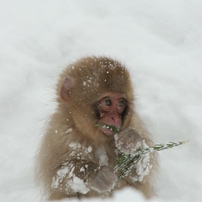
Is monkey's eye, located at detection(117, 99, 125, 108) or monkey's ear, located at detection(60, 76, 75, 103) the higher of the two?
monkey's ear, located at detection(60, 76, 75, 103)

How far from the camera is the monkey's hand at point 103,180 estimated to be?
125 inches

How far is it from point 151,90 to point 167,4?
2.62 meters

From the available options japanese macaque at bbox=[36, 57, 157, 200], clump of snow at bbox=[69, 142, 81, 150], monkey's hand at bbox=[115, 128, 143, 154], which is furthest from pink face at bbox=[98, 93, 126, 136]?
clump of snow at bbox=[69, 142, 81, 150]

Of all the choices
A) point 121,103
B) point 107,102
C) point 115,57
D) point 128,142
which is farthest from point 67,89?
point 115,57

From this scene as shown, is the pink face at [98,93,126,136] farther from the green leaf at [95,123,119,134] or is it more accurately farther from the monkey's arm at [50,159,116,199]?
the monkey's arm at [50,159,116,199]

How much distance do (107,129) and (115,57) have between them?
219 cm

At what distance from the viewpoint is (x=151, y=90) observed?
226 inches

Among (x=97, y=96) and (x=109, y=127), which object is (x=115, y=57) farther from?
(x=109, y=127)

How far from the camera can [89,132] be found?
140 inches

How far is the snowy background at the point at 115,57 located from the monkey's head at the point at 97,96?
1.68ft

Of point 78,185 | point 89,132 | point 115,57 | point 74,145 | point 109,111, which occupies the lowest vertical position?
point 78,185

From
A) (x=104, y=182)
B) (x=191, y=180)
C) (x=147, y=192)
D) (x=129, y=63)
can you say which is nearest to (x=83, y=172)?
(x=104, y=182)

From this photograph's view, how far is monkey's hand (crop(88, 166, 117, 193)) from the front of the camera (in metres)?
3.17

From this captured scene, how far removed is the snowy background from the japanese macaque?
1.72ft
